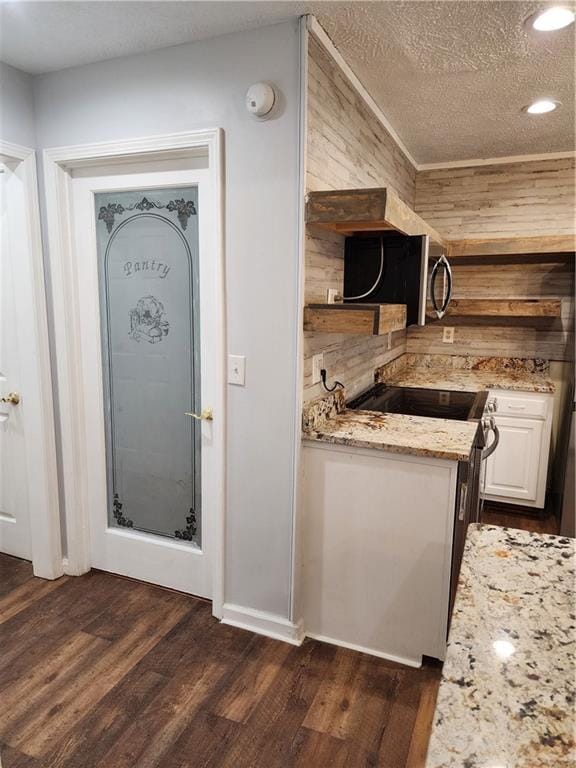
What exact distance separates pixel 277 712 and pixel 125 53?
8.53 feet

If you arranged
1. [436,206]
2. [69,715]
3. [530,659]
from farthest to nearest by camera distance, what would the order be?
[436,206] < [69,715] < [530,659]

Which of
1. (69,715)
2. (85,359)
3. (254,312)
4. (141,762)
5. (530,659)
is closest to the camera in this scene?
(530,659)

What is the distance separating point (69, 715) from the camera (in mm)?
1839

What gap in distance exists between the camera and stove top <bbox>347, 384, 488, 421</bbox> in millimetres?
2727

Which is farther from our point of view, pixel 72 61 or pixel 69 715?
pixel 72 61

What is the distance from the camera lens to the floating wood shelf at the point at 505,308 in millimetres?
3479

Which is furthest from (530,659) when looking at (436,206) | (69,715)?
(436,206)

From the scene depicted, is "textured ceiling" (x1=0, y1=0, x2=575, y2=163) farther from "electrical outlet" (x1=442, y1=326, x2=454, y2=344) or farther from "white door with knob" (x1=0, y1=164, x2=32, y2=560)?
"electrical outlet" (x1=442, y1=326, x2=454, y2=344)

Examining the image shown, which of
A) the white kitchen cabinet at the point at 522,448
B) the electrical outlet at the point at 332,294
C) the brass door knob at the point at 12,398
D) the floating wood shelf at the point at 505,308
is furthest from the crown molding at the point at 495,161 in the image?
the brass door knob at the point at 12,398

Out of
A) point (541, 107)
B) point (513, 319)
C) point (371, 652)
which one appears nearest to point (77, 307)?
point (371, 652)

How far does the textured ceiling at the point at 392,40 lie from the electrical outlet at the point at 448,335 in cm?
161

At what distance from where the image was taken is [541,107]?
2.60 meters

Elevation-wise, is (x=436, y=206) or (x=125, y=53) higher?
(x=125, y=53)

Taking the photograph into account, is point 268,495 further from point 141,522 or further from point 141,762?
point 141,762
